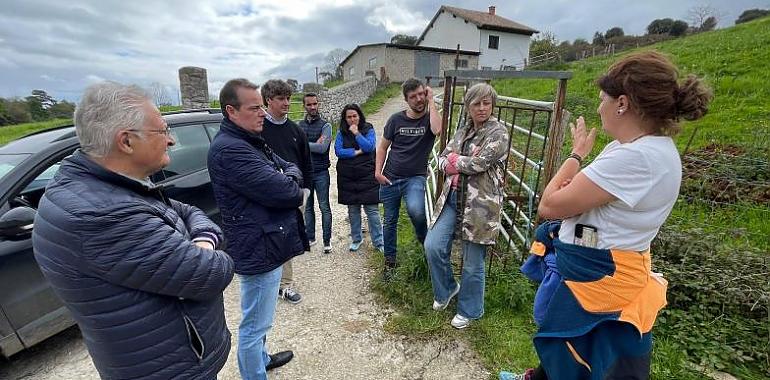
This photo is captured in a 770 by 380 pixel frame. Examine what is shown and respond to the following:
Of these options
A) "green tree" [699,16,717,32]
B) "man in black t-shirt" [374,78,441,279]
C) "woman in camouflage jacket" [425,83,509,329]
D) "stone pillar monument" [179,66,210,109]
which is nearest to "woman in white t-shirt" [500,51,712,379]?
"woman in camouflage jacket" [425,83,509,329]

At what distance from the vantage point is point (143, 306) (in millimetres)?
1185

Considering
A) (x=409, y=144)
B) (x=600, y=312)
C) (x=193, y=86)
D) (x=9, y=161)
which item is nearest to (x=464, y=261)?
(x=409, y=144)

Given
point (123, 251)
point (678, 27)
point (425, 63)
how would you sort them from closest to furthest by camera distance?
point (123, 251)
point (425, 63)
point (678, 27)

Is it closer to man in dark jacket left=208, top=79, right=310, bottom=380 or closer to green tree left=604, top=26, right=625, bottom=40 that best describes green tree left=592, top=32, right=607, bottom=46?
green tree left=604, top=26, right=625, bottom=40

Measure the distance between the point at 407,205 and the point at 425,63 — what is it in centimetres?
2680

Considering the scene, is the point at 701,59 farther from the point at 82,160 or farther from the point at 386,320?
the point at 82,160

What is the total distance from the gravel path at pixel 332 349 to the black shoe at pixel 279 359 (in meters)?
0.04

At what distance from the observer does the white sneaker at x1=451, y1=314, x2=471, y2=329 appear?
289cm

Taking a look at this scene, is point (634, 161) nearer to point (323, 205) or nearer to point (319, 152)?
point (319, 152)

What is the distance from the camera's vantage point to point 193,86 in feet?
27.0

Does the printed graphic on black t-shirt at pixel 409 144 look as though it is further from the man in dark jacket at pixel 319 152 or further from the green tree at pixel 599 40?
the green tree at pixel 599 40

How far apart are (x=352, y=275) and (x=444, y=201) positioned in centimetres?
160

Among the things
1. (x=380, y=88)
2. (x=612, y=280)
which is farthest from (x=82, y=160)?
(x=380, y=88)

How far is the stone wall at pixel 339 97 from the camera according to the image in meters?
12.9
